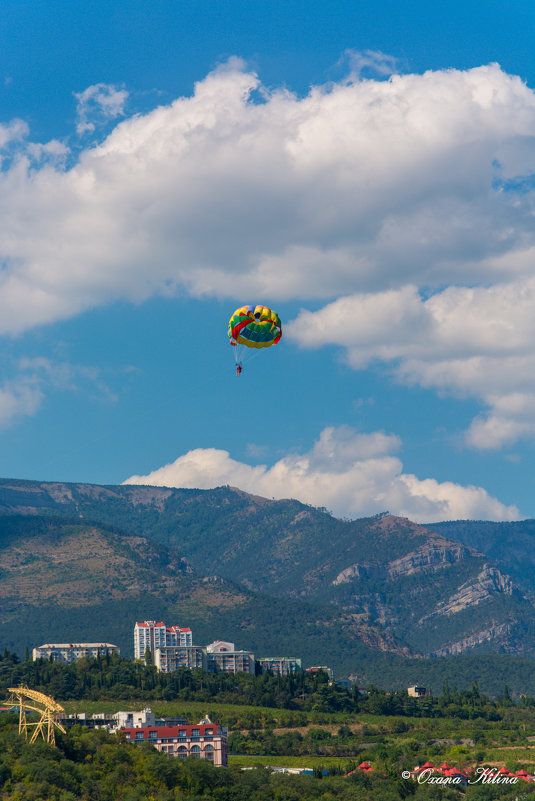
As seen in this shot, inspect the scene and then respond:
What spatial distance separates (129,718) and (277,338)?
62.6 m

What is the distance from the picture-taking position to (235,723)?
192875mm

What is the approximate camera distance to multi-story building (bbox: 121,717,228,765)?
154 metres

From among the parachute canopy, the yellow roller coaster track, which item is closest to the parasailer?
the parachute canopy

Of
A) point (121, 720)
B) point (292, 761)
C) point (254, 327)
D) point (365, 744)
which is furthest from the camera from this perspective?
point (365, 744)

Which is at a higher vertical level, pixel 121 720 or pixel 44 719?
pixel 121 720

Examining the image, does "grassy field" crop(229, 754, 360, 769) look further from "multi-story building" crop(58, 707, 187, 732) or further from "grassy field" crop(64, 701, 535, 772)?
"multi-story building" crop(58, 707, 187, 732)

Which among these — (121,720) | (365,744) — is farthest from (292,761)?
(121,720)

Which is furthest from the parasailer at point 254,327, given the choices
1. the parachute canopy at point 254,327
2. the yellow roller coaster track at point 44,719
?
the yellow roller coaster track at point 44,719

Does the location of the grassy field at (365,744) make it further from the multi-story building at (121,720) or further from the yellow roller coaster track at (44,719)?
the yellow roller coaster track at (44,719)

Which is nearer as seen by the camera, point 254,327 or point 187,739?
point 254,327

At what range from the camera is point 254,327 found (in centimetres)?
13625

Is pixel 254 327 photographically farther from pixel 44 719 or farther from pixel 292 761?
Result: pixel 292 761

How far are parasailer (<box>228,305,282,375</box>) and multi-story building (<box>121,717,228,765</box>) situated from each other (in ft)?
164

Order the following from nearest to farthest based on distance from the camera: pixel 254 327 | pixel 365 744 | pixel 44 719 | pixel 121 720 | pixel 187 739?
pixel 44 719 → pixel 254 327 → pixel 187 739 → pixel 121 720 → pixel 365 744
